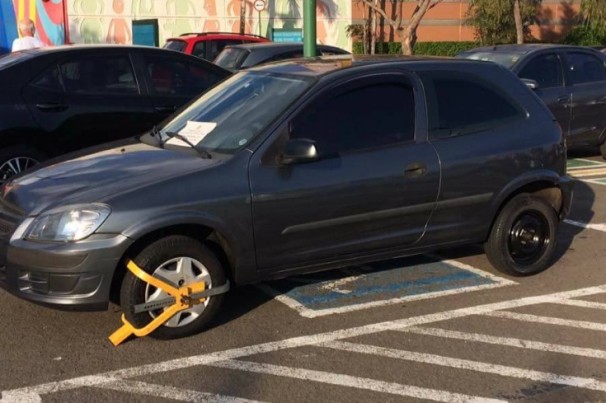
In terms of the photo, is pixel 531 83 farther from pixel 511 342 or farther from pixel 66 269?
pixel 66 269

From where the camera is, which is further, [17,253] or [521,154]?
[521,154]

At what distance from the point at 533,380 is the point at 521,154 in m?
→ 2.07

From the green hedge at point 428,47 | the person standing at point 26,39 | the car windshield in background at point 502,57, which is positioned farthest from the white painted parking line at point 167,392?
the green hedge at point 428,47

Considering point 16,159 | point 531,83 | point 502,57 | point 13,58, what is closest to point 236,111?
point 16,159

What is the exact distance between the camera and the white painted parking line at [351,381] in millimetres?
3887

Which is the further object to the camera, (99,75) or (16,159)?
(99,75)

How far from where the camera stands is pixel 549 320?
16.3 ft

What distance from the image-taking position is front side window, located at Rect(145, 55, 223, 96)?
7.68 m

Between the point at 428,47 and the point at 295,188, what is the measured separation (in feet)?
88.8

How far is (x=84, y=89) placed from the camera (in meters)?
7.37

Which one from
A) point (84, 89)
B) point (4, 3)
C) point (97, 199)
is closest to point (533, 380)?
point (97, 199)

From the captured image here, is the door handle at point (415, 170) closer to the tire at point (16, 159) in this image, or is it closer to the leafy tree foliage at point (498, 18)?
the tire at point (16, 159)

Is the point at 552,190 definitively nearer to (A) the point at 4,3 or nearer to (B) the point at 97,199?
(B) the point at 97,199

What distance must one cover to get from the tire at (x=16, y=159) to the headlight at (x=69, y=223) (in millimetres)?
2928
